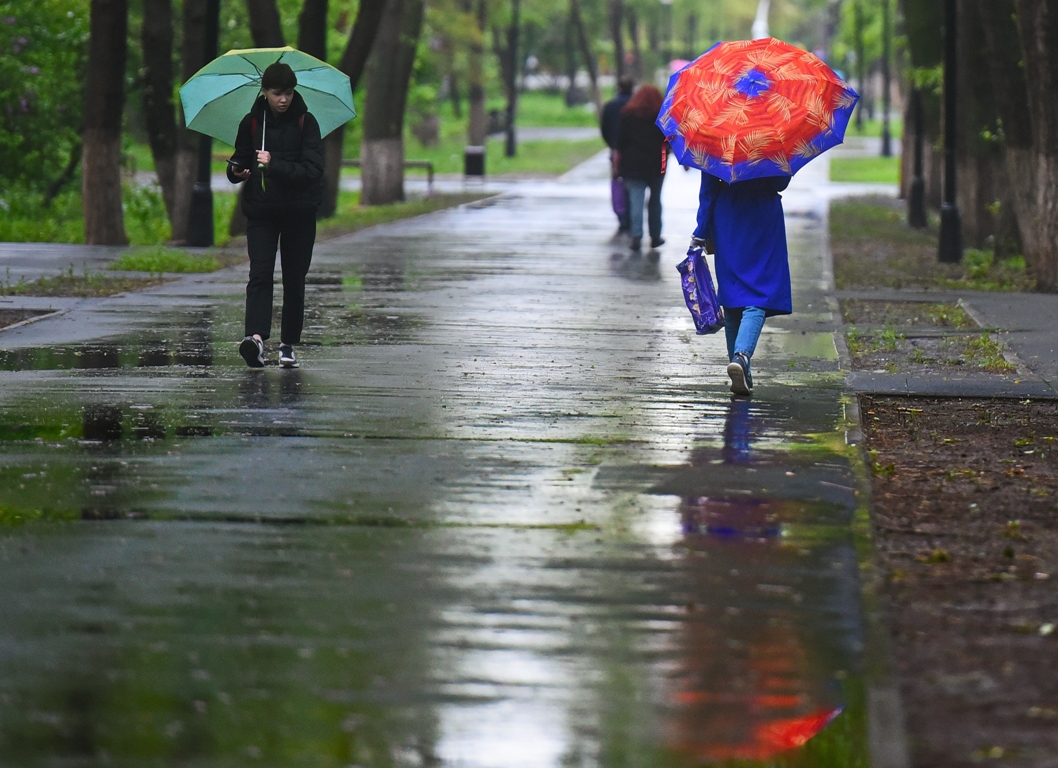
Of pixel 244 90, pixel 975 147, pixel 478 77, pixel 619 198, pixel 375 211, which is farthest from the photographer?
pixel 478 77

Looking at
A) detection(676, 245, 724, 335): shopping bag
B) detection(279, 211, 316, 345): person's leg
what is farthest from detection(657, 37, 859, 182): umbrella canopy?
detection(279, 211, 316, 345): person's leg

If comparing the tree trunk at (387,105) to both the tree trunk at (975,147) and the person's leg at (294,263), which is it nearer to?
the tree trunk at (975,147)

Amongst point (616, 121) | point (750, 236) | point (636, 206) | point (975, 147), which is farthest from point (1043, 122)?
point (750, 236)

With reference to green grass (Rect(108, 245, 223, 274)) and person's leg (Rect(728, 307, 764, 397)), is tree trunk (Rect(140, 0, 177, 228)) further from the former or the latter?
person's leg (Rect(728, 307, 764, 397))

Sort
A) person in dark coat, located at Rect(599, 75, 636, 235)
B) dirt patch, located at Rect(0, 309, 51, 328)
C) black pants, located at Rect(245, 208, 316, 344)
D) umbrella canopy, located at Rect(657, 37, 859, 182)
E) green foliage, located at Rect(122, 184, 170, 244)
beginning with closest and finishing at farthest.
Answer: umbrella canopy, located at Rect(657, 37, 859, 182) < black pants, located at Rect(245, 208, 316, 344) < dirt patch, located at Rect(0, 309, 51, 328) < person in dark coat, located at Rect(599, 75, 636, 235) < green foliage, located at Rect(122, 184, 170, 244)

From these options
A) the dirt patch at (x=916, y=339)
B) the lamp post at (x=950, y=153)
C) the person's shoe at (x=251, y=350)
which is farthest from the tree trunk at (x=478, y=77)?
the person's shoe at (x=251, y=350)

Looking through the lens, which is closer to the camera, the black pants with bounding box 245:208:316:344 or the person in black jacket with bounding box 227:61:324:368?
the person in black jacket with bounding box 227:61:324:368

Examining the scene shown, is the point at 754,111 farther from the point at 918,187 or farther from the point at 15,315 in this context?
the point at 918,187

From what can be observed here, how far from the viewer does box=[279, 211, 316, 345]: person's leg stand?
34.7 ft

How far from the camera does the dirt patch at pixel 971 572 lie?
461 centimetres

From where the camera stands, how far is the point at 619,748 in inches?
177

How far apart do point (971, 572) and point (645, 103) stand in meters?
15.0

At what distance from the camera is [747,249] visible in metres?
9.93

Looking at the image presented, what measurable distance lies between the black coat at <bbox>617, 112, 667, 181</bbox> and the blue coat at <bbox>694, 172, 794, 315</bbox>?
10.4 m
